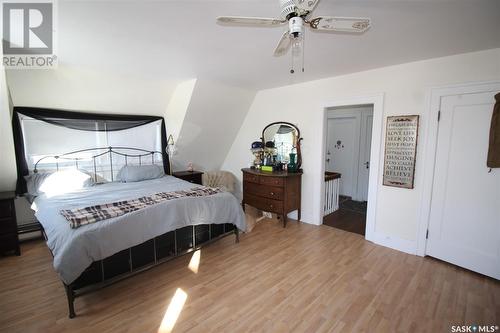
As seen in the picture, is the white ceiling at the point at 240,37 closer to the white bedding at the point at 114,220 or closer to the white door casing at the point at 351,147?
the white bedding at the point at 114,220

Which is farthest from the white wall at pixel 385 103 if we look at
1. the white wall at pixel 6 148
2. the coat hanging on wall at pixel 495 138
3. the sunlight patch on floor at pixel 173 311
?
the white wall at pixel 6 148

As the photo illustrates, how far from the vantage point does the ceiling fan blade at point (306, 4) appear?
1.26 metres

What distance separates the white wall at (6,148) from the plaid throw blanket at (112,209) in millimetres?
1295

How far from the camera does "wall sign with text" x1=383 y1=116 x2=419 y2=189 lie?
9.23 feet

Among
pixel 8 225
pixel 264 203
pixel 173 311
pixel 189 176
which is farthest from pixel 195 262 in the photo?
pixel 8 225

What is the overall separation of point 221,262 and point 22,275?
6.95 feet

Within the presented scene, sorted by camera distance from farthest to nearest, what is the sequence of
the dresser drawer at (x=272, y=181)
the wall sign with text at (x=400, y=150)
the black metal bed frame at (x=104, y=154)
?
the dresser drawer at (x=272, y=181), the black metal bed frame at (x=104, y=154), the wall sign with text at (x=400, y=150)

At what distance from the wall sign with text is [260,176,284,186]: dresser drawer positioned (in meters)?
1.47

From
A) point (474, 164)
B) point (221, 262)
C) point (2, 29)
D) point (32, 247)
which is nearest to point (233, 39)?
point (2, 29)

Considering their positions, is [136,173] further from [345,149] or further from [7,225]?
[345,149]

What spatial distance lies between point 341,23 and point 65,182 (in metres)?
3.74

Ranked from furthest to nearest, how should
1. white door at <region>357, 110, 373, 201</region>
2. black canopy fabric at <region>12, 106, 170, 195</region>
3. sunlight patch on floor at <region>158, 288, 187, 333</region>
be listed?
white door at <region>357, 110, 373, 201</region> < black canopy fabric at <region>12, 106, 170, 195</region> < sunlight patch on floor at <region>158, 288, 187, 333</region>

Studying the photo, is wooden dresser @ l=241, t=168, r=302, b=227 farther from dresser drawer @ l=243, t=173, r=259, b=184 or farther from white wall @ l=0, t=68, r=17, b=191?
white wall @ l=0, t=68, r=17, b=191

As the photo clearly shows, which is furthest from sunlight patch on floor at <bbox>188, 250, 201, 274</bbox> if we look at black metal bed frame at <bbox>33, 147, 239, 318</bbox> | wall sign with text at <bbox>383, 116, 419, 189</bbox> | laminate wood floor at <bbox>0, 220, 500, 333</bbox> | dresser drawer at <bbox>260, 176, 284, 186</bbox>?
wall sign with text at <bbox>383, 116, 419, 189</bbox>
